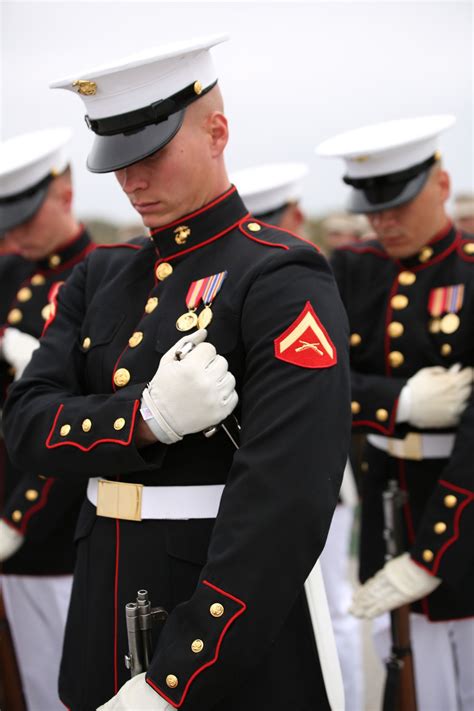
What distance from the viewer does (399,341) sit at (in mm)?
2953

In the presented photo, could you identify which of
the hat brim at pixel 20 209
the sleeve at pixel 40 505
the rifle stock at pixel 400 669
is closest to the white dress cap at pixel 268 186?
the hat brim at pixel 20 209

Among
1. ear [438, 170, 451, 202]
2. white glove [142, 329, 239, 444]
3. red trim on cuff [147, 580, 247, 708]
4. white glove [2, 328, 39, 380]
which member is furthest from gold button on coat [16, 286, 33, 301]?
red trim on cuff [147, 580, 247, 708]

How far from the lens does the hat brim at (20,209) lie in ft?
10.6

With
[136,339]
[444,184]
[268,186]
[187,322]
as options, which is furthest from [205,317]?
[268,186]

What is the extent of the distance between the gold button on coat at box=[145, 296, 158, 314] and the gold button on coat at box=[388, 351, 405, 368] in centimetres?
125

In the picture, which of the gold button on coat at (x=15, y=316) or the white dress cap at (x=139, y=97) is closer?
the white dress cap at (x=139, y=97)

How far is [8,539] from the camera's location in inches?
122

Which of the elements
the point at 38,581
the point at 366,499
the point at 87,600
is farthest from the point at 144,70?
the point at 38,581

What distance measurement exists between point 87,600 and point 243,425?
0.58 m

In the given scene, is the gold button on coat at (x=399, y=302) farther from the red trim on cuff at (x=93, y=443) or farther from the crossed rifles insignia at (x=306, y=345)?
the red trim on cuff at (x=93, y=443)

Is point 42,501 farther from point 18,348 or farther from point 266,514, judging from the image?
point 266,514

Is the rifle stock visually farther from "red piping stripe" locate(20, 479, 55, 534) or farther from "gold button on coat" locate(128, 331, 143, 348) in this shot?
"gold button on coat" locate(128, 331, 143, 348)

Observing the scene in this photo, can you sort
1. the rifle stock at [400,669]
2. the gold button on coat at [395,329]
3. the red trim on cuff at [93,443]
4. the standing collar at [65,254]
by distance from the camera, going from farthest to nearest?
the standing collar at [65,254] → the gold button on coat at [395,329] → the rifle stock at [400,669] → the red trim on cuff at [93,443]

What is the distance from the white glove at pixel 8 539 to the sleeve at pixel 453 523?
4.39 feet
